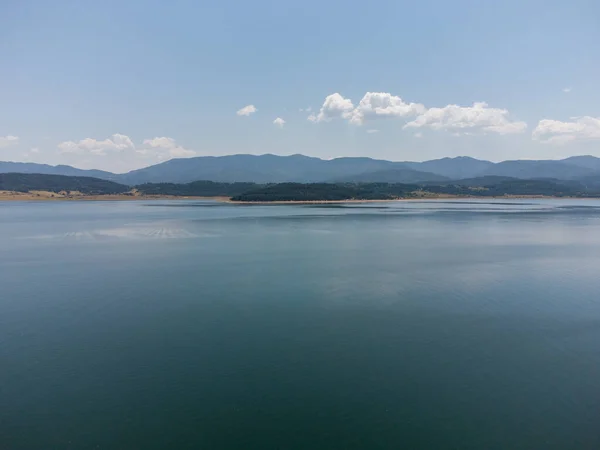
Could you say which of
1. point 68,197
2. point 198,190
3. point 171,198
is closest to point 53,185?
point 68,197

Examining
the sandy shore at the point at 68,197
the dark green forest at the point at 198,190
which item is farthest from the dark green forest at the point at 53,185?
the dark green forest at the point at 198,190

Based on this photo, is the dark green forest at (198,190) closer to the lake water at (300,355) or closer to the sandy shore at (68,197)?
the sandy shore at (68,197)

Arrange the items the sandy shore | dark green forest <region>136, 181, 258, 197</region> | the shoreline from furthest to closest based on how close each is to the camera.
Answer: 1. dark green forest <region>136, 181, 258, 197</region>
2. the sandy shore
3. the shoreline

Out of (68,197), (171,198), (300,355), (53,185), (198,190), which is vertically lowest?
(300,355)

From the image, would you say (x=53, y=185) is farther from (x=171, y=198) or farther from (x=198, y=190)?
(x=198, y=190)

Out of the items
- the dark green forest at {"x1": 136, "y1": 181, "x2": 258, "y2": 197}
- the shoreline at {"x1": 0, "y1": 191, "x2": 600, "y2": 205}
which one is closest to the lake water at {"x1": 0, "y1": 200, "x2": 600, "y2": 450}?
the shoreline at {"x1": 0, "y1": 191, "x2": 600, "y2": 205}

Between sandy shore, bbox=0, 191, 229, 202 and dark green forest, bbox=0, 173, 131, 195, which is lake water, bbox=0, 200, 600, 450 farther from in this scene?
dark green forest, bbox=0, 173, 131, 195

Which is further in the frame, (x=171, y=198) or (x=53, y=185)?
(x=171, y=198)

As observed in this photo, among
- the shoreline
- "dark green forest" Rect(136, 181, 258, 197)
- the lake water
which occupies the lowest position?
the lake water

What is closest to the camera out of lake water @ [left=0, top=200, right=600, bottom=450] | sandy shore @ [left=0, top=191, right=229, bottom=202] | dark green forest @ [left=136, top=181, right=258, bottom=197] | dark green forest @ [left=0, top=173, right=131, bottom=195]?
lake water @ [left=0, top=200, right=600, bottom=450]
